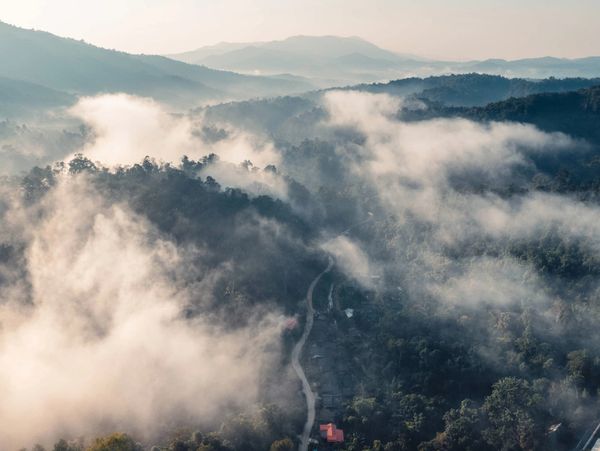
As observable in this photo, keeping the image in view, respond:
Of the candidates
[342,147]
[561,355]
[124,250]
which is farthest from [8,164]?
[561,355]

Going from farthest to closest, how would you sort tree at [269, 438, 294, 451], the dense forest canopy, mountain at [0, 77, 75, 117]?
mountain at [0, 77, 75, 117] → the dense forest canopy → tree at [269, 438, 294, 451]

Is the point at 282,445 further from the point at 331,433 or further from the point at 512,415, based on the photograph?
the point at 512,415

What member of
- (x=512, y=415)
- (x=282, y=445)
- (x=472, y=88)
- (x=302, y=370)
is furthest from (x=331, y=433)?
(x=472, y=88)

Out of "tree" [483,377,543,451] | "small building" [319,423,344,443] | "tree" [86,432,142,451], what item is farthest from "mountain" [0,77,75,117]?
"tree" [483,377,543,451]

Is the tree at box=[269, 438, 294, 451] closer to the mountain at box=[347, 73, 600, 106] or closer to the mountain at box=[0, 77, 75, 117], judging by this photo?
the mountain at box=[0, 77, 75, 117]

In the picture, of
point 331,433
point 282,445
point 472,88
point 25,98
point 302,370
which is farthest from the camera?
point 472,88

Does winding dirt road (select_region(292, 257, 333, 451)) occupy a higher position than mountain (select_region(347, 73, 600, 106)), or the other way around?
mountain (select_region(347, 73, 600, 106))

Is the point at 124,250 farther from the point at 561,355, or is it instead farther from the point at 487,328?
the point at 561,355
